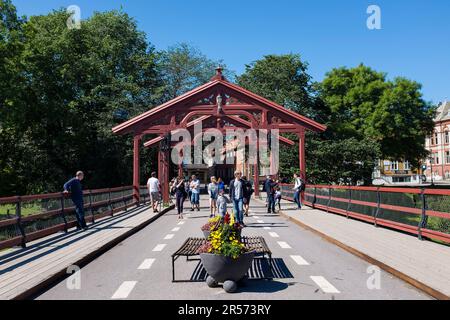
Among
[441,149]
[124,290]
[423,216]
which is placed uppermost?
[441,149]

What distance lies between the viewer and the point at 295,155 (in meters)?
39.8

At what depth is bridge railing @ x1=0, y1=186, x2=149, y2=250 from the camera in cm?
955

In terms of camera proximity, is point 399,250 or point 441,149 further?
point 441,149

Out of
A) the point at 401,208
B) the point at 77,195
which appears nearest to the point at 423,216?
the point at 401,208

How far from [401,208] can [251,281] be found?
6.41 m

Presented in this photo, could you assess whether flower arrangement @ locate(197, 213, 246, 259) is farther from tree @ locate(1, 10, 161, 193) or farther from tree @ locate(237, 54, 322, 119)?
tree @ locate(237, 54, 322, 119)

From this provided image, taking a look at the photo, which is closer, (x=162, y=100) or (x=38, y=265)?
(x=38, y=265)

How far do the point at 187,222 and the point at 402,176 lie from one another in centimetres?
8627

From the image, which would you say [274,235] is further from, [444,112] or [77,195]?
[444,112]

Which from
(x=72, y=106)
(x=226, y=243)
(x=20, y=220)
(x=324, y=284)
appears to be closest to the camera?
(x=226, y=243)

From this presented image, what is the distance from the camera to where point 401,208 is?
38.7ft

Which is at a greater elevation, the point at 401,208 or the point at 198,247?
the point at 401,208

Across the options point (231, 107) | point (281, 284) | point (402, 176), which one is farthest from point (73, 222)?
point (402, 176)
